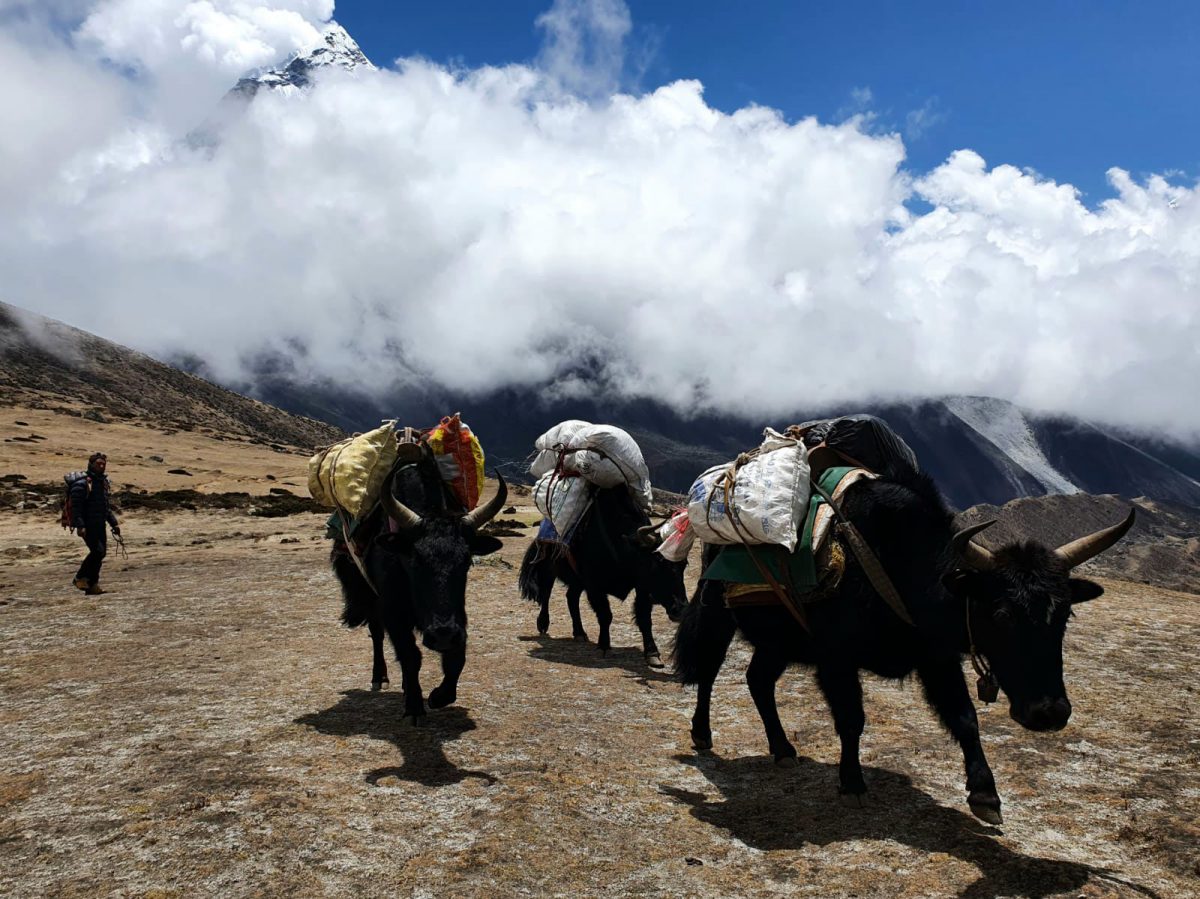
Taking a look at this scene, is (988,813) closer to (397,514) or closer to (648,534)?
(397,514)

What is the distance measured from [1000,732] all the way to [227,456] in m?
45.5

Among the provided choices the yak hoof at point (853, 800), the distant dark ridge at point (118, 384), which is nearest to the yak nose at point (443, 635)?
the yak hoof at point (853, 800)

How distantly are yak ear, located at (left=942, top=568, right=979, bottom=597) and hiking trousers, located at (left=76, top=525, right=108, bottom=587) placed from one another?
11.8 m

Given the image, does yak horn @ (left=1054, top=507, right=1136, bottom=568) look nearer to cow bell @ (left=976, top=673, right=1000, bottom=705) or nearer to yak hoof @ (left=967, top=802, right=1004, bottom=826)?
cow bell @ (left=976, top=673, right=1000, bottom=705)

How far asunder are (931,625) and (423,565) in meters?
3.21

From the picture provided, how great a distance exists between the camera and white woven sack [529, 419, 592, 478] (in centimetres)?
909

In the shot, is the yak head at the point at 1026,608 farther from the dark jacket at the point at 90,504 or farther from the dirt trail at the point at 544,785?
the dark jacket at the point at 90,504

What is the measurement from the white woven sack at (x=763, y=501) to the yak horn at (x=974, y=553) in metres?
0.92

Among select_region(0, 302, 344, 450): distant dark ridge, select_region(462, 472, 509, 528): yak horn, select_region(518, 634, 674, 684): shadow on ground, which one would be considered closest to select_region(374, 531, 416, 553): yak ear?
select_region(462, 472, 509, 528): yak horn

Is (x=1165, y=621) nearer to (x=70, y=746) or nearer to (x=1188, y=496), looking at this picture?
(x=70, y=746)

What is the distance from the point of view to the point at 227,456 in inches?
1751

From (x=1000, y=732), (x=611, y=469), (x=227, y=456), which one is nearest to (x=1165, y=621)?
(x=1000, y=732)

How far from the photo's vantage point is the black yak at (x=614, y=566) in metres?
8.38

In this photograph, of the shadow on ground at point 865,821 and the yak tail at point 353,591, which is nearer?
the shadow on ground at point 865,821
